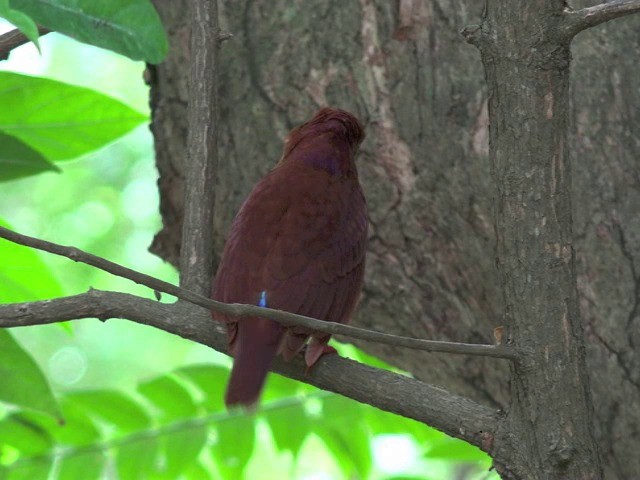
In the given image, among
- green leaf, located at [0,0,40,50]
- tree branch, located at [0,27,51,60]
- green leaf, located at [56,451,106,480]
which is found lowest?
green leaf, located at [56,451,106,480]

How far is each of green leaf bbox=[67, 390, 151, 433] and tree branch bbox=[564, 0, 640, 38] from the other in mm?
1798

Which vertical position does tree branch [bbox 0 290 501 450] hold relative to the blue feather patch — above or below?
below

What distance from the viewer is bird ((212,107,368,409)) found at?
1975 millimetres

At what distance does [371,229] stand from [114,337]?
6.65 m

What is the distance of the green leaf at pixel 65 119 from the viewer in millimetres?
2426

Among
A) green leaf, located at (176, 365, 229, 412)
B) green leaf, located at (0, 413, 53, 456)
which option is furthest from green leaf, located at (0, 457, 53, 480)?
green leaf, located at (176, 365, 229, 412)

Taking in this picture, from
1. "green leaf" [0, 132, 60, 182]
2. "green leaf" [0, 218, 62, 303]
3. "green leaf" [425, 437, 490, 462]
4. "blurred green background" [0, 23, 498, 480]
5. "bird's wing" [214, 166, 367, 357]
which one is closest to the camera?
"bird's wing" [214, 166, 367, 357]

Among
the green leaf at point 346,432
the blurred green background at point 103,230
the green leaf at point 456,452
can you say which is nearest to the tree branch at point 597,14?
the green leaf at point 456,452

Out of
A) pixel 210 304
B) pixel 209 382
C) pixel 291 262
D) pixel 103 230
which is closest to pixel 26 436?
pixel 209 382

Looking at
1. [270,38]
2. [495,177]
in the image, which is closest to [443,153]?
[270,38]

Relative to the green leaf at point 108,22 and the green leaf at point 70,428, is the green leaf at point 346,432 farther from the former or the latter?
the green leaf at point 108,22

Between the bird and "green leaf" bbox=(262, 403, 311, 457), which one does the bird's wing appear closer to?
the bird

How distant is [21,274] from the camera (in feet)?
8.11

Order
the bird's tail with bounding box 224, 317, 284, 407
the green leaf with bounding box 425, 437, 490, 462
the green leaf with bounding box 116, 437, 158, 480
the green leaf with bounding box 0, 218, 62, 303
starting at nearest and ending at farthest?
the bird's tail with bounding box 224, 317, 284, 407 < the green leaf with bounding box 0, 218, 62, 303 < the green leaf with bounding box 425, 437, 490, 462 < the green leaf with bounding box 116, 437, 158, 480
